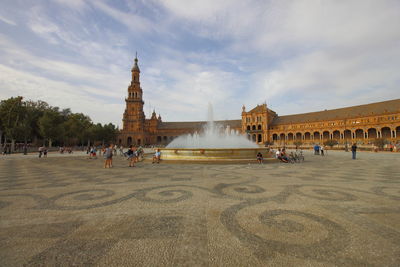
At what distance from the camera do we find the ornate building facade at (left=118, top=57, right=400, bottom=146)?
2065 inches

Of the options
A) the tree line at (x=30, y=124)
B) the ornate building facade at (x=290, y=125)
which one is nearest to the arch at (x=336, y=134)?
the ornate building facade at (x=290, y=125)

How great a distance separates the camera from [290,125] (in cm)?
7150

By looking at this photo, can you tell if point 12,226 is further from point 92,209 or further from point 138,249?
point 138,249

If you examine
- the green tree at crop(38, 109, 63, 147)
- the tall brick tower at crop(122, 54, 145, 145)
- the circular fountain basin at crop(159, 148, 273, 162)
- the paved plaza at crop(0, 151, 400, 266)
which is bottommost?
the paved plaza at crop(0, 151, 400, 266)

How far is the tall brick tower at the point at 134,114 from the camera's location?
75.8m

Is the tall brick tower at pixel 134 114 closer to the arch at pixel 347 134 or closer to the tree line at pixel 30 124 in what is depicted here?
the tree line at pixel 30 124

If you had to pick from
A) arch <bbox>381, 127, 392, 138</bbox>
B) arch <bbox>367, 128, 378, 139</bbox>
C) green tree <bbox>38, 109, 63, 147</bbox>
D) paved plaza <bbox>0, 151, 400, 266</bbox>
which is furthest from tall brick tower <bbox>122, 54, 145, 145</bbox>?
arch <bbox>381, 127, 392, 138</bbox>

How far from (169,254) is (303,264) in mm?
1689

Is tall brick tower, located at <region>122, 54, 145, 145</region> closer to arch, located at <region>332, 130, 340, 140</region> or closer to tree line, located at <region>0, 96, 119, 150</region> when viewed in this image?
tree line, located at <region>0, 96, 119, 150</region>

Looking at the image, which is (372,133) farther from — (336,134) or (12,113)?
(12,113)

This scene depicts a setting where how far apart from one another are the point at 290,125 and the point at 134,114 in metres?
65.4

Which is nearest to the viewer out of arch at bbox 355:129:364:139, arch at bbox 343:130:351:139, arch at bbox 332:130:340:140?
arch at bbox 355:129:364:139

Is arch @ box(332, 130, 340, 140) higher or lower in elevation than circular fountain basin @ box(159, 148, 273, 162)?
higher

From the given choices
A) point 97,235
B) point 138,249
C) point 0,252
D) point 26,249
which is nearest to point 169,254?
point 138,249
